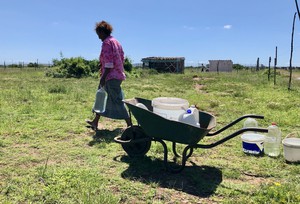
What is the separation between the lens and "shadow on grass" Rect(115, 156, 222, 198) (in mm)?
3139

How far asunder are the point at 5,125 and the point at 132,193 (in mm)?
3499

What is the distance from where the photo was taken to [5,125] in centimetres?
548

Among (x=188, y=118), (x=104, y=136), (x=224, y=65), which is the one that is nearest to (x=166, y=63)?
(x=224, y=65)

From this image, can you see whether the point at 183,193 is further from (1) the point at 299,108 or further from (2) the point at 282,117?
(1) the point at 299,108

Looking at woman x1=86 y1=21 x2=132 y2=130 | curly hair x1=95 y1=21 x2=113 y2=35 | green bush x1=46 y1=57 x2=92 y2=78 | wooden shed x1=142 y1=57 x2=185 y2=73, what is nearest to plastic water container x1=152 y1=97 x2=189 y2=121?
woman x1=86 y1=21 x2=132 y2=130

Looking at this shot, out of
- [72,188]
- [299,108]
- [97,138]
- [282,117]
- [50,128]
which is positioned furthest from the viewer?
[299,108]

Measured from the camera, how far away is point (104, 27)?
15.7ft

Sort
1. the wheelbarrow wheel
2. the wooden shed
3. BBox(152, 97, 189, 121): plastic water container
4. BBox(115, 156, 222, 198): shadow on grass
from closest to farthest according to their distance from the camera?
BBox(115, 156, 222, 198): shadow on grass
BBox(152, 97, 189, 121): plastic water container
the wheelbarrow wheel
the wooden shed

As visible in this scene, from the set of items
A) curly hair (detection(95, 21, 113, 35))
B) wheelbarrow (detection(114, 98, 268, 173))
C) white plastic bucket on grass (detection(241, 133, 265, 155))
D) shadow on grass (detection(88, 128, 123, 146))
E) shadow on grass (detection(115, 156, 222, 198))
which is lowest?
shadow on grass (detection(115, 156, 222, 198))

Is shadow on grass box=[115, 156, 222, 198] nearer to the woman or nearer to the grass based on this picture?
the grass

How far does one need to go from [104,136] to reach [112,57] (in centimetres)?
129

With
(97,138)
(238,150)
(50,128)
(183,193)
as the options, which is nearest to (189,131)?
(183,193)

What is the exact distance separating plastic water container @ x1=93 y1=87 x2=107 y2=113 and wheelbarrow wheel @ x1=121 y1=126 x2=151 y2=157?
128 cm

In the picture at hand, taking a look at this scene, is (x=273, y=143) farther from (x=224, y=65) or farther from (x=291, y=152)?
(x=224, y=65)
